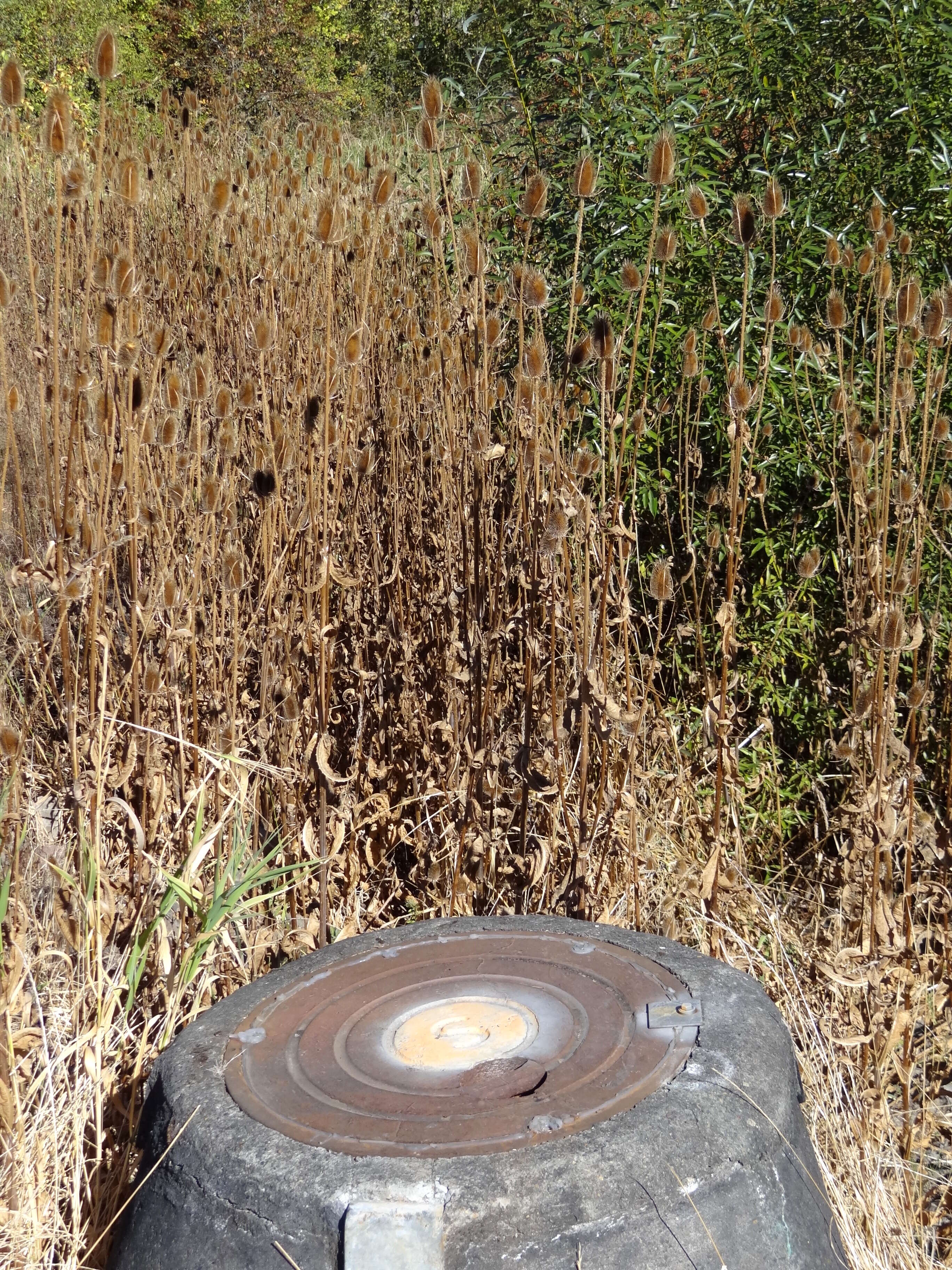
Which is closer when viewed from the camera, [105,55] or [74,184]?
[105,55]

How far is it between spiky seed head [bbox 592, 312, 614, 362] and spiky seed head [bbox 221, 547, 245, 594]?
31.2 inches

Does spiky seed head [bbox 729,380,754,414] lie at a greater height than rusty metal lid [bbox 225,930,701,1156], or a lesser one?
greater

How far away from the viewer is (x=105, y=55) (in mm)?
1947

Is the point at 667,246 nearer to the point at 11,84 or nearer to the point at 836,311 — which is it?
the point at 836,311

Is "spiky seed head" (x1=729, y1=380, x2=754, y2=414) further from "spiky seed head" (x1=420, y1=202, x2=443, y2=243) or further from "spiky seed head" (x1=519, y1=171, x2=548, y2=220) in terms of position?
"spiky seed head" (x1=420, y1=202, x2=443, y2=243)

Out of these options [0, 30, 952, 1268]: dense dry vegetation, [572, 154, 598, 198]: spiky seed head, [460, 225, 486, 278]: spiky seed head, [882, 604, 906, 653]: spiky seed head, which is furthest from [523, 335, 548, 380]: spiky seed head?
[882, 604, 906, 653]: spiky seed head

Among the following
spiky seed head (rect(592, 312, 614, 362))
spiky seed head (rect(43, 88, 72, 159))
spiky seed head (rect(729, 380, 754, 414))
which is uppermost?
spiky seed head (rect(43, 88, 72, 159))

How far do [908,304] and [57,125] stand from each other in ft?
4.86

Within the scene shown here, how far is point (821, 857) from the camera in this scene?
2852 mm

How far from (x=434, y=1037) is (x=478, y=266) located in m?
1.40

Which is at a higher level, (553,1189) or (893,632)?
(893,632)

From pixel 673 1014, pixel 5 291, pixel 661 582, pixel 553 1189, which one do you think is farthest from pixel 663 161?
pixel 553 1189

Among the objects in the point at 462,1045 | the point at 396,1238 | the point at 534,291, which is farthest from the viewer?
the point at 534,291

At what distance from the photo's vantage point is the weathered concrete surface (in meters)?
1.30
